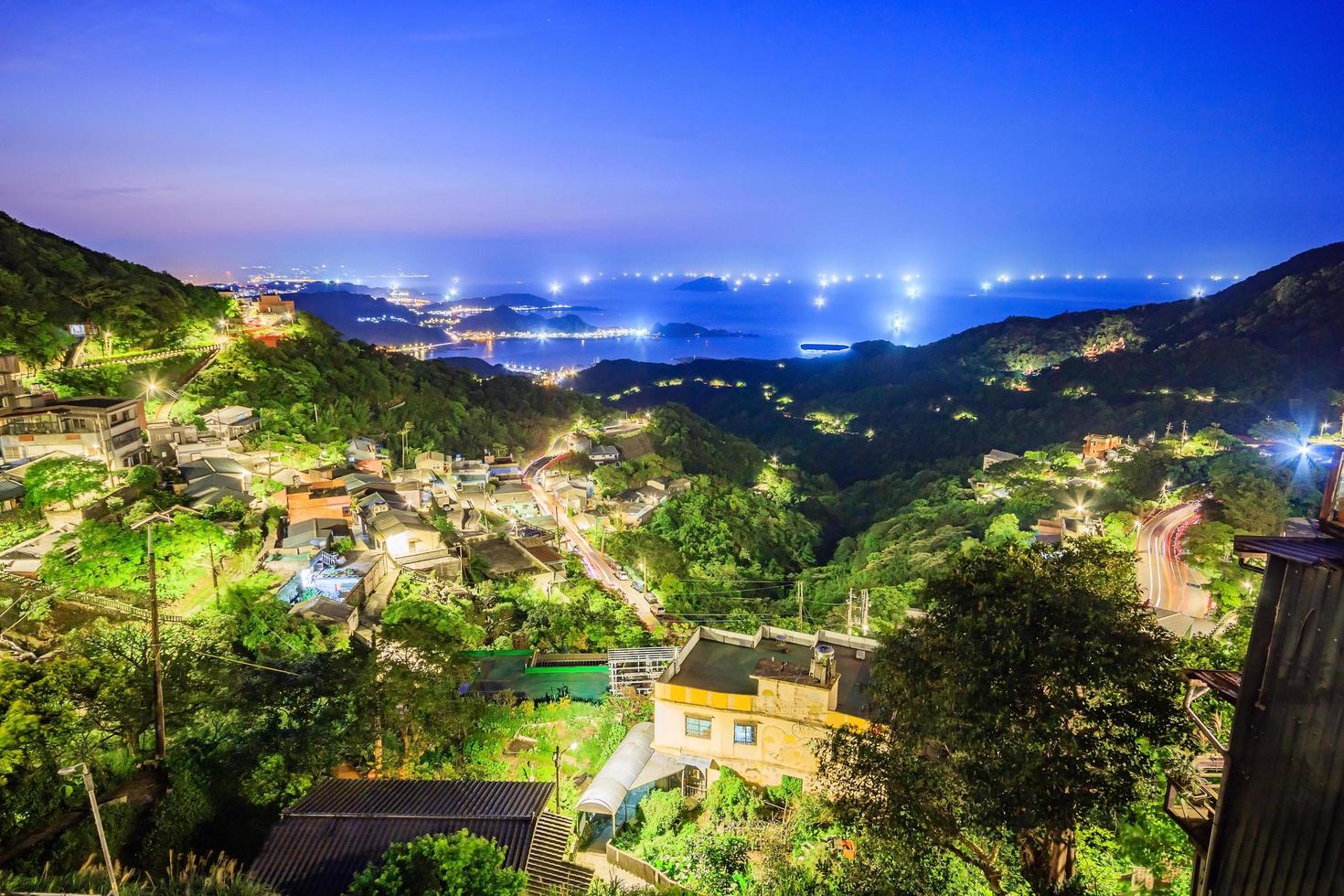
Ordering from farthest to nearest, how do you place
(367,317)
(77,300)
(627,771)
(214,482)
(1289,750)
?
1. (367,317)
2. (77,300)
3. (214,482)
4. (627,771)
5. (1289,750)

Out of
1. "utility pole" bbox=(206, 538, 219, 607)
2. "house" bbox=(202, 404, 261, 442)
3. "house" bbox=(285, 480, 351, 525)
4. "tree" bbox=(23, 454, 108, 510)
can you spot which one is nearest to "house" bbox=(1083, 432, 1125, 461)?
"house" bbox=(285, 480, 351, 525)

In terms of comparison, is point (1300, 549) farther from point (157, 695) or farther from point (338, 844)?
point (157, 695)

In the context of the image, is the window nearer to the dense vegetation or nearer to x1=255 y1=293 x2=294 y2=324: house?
the dense vegetation

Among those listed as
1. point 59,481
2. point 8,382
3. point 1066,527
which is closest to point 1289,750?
point 59,481

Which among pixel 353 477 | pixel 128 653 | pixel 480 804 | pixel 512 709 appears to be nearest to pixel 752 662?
pixel 512 709

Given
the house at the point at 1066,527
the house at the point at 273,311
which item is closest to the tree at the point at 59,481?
the house at the point at 273,311
